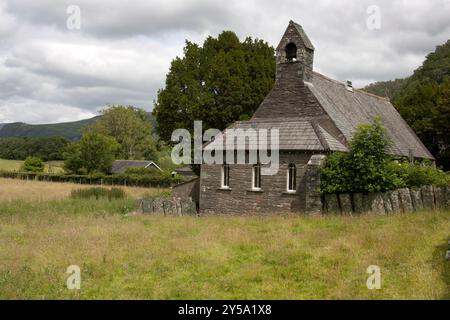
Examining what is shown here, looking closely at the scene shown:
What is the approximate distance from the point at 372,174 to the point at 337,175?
5.88ft

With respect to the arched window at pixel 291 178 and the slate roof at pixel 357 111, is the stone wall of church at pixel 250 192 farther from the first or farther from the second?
the slate roof at pixel 357 111

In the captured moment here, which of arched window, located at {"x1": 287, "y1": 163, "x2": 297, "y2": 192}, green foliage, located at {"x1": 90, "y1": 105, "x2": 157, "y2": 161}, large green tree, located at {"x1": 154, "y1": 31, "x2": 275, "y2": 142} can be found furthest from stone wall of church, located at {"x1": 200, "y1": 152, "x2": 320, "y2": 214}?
green foliage, located at {"x1": 90, "y1": 105, "x2": 157, "y2": 161}

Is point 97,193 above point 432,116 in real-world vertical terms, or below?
below

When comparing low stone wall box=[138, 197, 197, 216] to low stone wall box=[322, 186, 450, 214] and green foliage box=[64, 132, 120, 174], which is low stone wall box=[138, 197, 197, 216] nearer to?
low stone wall box=[322, 186, 450, 214]

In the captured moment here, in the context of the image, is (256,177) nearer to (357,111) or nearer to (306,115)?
(306,115)

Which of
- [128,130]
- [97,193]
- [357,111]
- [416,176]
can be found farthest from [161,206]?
[128,130]

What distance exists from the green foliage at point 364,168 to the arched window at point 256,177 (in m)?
4.32

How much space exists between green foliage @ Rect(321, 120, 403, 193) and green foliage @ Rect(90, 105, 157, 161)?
72550 millimetres

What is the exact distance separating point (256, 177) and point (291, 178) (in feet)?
7.04

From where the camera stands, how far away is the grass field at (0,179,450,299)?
1023cm

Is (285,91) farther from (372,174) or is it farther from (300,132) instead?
(372,174)

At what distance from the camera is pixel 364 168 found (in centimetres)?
2111

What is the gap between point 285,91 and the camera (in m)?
28.6
